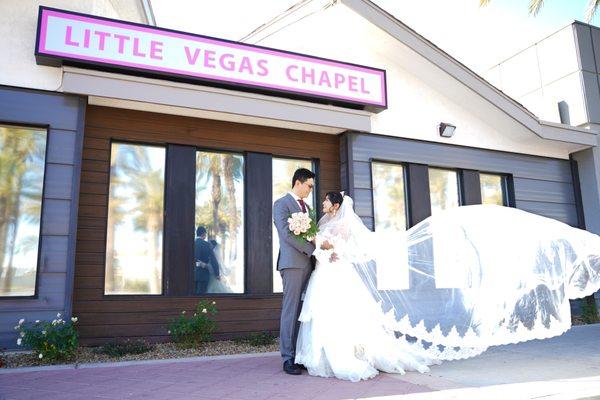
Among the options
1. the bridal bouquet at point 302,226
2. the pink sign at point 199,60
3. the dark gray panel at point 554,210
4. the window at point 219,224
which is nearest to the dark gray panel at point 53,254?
the window at point 219,224

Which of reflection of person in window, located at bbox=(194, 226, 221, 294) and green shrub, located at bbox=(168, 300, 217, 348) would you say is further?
reflection of person in window, located at bbox=(194, 226, 221, 294)

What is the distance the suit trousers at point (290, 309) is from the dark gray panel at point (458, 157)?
3553 millimetres

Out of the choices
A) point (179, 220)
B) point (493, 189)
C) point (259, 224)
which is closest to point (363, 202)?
point (259, 224)

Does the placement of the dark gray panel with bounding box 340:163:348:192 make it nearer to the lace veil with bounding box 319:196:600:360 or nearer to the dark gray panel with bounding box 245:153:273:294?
the dark gray panel with bounding box 245:153:273:294

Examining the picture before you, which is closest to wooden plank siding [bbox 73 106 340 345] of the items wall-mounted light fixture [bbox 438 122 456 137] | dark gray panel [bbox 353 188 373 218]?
dark gray panel [bbox 353 188 373 218]

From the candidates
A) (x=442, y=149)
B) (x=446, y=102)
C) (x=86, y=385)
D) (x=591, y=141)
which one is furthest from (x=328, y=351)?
(x=591, y=141)

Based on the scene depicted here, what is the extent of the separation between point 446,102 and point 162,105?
5480 millimetres

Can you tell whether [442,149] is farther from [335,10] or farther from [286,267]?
[286,267]

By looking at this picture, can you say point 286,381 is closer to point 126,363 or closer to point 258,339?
point 126,363

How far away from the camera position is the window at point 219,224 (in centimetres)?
734

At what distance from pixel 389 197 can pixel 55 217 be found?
5.39m

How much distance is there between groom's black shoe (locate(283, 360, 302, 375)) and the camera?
16.2ft

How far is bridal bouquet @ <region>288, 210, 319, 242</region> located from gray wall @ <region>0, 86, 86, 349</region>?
303cm

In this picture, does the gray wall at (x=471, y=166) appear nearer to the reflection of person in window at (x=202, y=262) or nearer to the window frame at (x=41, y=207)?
the reflection of person in window at (x=202, y=262)
